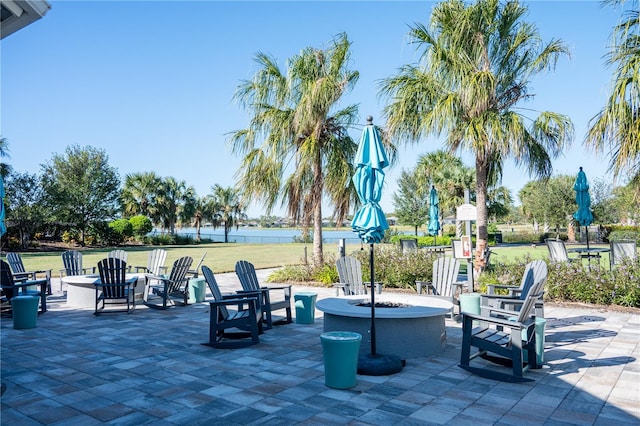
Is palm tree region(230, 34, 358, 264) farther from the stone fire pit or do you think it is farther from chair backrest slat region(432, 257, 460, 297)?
the stone fire pit

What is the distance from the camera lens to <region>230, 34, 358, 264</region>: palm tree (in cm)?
1316

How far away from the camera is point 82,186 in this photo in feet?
131

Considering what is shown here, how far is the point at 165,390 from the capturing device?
4480 millimetres

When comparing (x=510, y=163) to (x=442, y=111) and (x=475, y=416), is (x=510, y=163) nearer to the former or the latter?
(x=442, y=111)

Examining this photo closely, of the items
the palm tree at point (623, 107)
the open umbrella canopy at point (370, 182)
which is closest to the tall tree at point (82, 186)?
the open umbrella canopy at point (370, 182)

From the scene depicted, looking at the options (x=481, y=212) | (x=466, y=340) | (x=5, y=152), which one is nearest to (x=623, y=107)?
(x=481, y=212)

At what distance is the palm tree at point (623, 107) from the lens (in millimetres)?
8188

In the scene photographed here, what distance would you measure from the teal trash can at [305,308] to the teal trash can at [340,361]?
3424 millimetres

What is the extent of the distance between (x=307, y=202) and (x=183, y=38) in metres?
5.67

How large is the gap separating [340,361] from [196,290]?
6.80 meters

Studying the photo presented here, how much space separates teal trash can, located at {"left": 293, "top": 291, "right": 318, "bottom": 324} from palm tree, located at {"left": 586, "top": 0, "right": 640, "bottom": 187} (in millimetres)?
6335

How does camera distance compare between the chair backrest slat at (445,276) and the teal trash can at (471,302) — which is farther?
the chair backrest slat at (445,276)

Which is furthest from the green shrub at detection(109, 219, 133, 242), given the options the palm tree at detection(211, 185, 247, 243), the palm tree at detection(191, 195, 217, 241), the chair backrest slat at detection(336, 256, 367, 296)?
the chair backrest slat at detection(336, 256, 367, 296)

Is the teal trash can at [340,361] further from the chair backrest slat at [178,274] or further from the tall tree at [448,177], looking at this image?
the tall tree at [448,177]
